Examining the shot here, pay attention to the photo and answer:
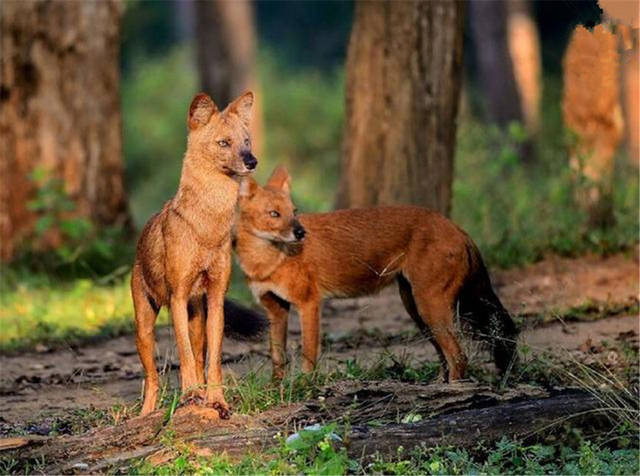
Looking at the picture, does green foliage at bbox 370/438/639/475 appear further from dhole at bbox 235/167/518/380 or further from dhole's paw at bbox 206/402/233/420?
dhole at bbox 235/167/518/380

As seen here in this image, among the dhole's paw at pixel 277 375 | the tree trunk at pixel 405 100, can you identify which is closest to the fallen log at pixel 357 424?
the dhole's paw at pixel 277 375

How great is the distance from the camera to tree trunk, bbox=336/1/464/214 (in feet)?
33.7

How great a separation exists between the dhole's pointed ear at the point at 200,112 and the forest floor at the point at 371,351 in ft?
4.05

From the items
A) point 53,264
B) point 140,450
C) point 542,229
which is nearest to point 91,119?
point 53,264

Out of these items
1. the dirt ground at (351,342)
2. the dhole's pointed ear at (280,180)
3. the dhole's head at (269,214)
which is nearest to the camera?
the dirt ground at (351,342)

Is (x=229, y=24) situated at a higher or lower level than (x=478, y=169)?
higher

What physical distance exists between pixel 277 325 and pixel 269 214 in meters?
0.68

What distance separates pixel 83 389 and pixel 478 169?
20.2 feet

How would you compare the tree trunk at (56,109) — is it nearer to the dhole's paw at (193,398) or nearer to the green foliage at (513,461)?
the dhole's paw at (193,398)

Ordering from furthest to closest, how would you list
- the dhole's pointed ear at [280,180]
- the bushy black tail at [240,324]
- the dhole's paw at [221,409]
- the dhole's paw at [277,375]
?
the dhole's pointed ear at [280,180]
the bushy black tail at [240,324]
the dhole's paw at [277,375]
the dhole's paw at [221,409]

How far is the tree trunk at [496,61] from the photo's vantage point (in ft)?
66.9

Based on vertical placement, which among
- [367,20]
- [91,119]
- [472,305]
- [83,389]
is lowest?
[83,389]

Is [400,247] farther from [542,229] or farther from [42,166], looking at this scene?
[42,166]

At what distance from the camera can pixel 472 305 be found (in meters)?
7.74
